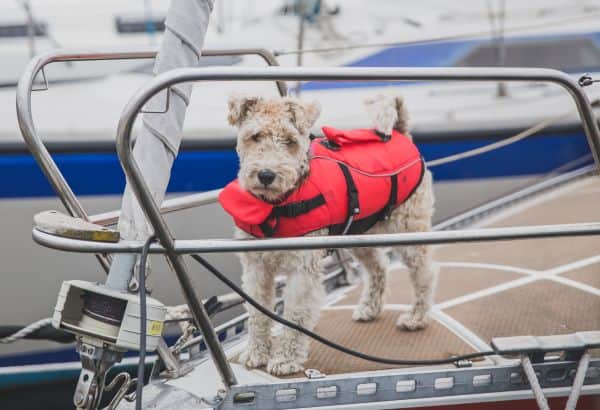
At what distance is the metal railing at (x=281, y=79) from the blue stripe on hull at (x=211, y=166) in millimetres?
2428

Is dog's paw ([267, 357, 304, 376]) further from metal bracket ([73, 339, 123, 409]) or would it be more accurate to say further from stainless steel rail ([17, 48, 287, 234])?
stainless steel rail ([17, 48, 287, 234])

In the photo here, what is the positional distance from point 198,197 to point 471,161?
8.51 ft

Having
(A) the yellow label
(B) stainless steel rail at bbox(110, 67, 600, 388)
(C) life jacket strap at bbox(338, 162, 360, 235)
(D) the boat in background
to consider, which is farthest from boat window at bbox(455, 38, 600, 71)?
(A) the yellow label

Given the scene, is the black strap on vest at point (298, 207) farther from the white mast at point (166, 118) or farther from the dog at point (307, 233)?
A: the white mast at point (166, 118)

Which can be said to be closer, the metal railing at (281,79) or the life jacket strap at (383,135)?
the metal railing at (281,79)

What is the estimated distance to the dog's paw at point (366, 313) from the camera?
307 cm

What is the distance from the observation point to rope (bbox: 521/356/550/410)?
2186 millimetres

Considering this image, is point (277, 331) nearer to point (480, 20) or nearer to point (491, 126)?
point (491, 126)

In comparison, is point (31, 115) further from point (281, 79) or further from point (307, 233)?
point (307, 233)

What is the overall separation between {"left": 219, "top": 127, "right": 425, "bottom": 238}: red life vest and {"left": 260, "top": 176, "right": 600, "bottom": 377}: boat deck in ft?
1.50

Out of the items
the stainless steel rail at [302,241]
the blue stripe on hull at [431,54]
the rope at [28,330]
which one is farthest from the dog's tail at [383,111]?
the blue stripe on hull at [431,54]

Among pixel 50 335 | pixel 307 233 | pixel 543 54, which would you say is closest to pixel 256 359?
pixel 307 233

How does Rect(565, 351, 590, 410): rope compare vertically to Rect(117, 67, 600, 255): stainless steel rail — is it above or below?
below

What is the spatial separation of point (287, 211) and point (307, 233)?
0.12 meters
